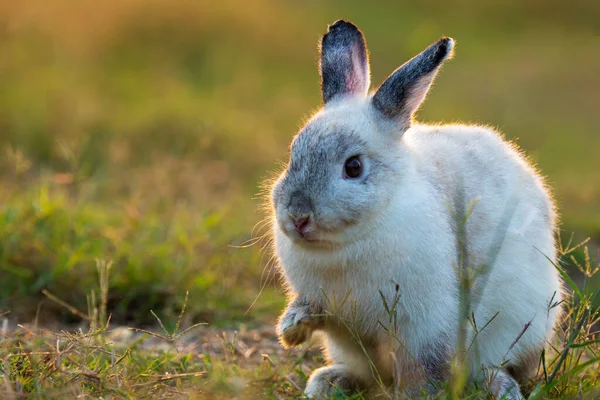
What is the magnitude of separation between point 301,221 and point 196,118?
5.78 meters

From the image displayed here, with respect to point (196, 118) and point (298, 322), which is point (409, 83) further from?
point (196, 118)

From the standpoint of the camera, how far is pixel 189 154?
8.15 metres

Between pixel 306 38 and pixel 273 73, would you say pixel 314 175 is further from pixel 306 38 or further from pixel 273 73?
pixel 306 38

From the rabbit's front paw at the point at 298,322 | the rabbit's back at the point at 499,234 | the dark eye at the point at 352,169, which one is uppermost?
the dark eye at the point at 352,169

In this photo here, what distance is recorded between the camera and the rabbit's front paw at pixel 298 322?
360 centimetres

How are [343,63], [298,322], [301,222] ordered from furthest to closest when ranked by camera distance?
1. [343,63]
2. [298,322]
3. [301,222]

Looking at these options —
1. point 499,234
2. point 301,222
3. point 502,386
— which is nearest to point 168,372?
point 301,222

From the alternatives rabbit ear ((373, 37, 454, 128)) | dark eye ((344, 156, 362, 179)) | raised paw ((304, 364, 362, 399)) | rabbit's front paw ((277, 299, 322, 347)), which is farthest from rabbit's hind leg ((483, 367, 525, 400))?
rabbit ear ((373, 37, 454, 128))

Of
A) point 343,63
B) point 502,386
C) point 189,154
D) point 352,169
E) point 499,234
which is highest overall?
point 343,63

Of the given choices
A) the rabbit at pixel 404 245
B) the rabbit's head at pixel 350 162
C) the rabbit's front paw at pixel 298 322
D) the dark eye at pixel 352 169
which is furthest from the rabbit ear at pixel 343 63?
the rabbit's front paw at pixel 298 322

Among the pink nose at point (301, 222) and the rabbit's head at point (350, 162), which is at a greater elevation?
the rabbit's head at point (350, 162)

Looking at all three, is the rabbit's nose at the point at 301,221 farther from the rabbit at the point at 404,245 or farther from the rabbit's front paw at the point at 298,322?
the rabbit's front paw at the point at 298,322

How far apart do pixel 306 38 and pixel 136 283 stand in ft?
27.8

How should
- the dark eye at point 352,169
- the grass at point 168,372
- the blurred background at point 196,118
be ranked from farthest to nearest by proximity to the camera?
the blurred background at point 196,118
the dark eye at point 352,169
the grass at point 168,372
